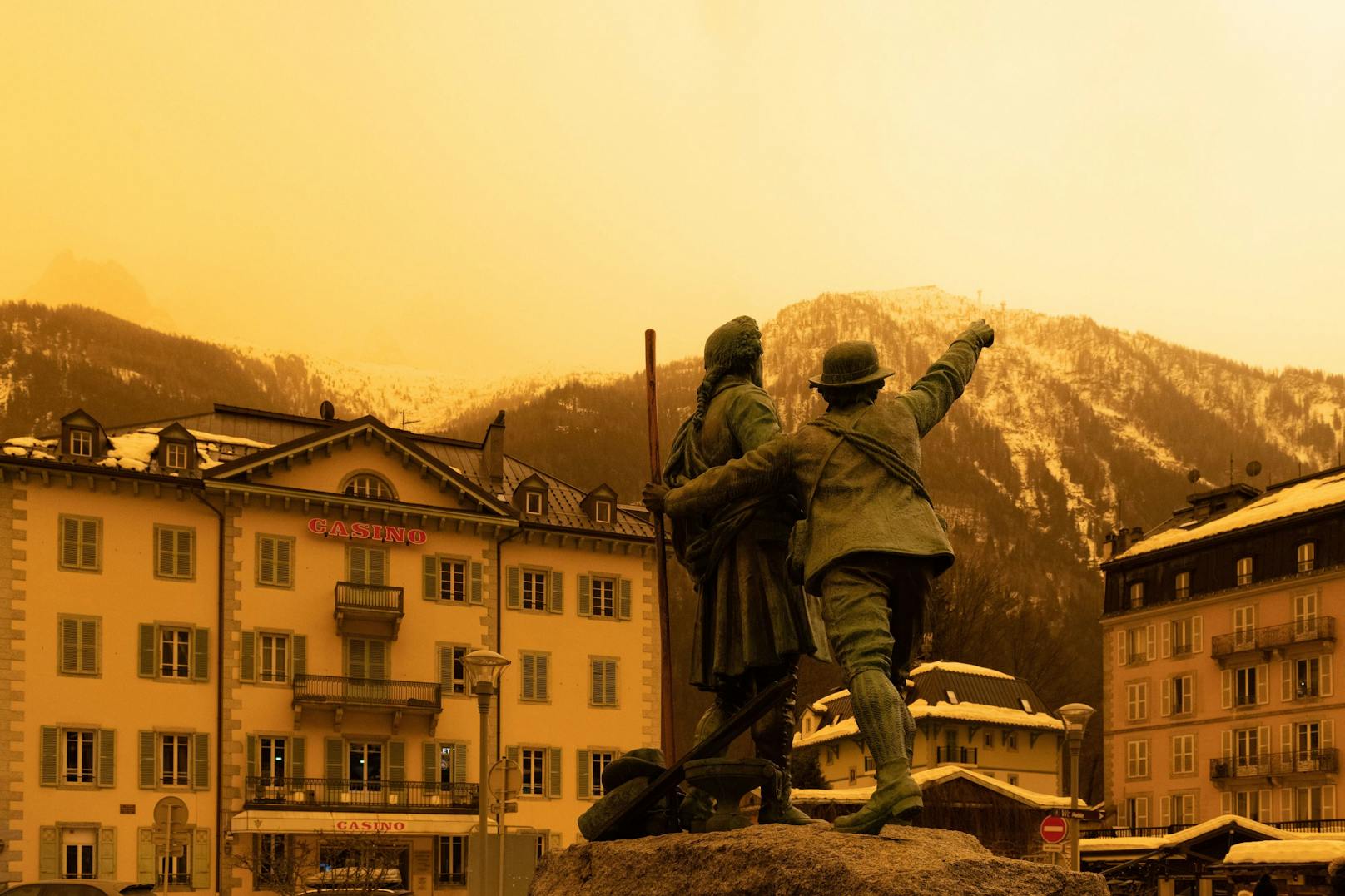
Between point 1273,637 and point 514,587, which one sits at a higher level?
point 514,587

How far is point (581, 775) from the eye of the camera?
52.5m

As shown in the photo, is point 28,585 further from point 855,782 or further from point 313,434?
point 855,782

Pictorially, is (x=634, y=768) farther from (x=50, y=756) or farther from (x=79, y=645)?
(x=79, y=645)

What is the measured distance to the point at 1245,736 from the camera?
193 feet

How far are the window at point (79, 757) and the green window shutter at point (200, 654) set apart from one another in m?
3.23

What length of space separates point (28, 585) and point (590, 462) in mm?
55625

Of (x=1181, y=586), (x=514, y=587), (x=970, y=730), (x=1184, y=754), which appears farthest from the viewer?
(x=1181, y=586)

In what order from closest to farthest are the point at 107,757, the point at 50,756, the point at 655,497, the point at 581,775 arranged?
the point at 655,497 < the point at 50,756 < the point at 107,757 < the point at 581,775

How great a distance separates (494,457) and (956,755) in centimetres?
1965

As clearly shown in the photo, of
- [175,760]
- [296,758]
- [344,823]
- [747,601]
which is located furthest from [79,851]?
[747,601]

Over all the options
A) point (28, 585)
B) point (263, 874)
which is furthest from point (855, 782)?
Result: point (28, 585)

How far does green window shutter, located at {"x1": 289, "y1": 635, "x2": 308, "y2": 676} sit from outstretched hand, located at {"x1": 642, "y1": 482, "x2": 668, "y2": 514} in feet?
135

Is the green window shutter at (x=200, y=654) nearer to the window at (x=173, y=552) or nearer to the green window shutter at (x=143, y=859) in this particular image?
the window at (x=173, y=552)

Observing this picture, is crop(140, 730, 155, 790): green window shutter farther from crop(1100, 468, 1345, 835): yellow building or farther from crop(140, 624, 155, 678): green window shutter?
crop(1100, 468, 1345, 835): yellow building
